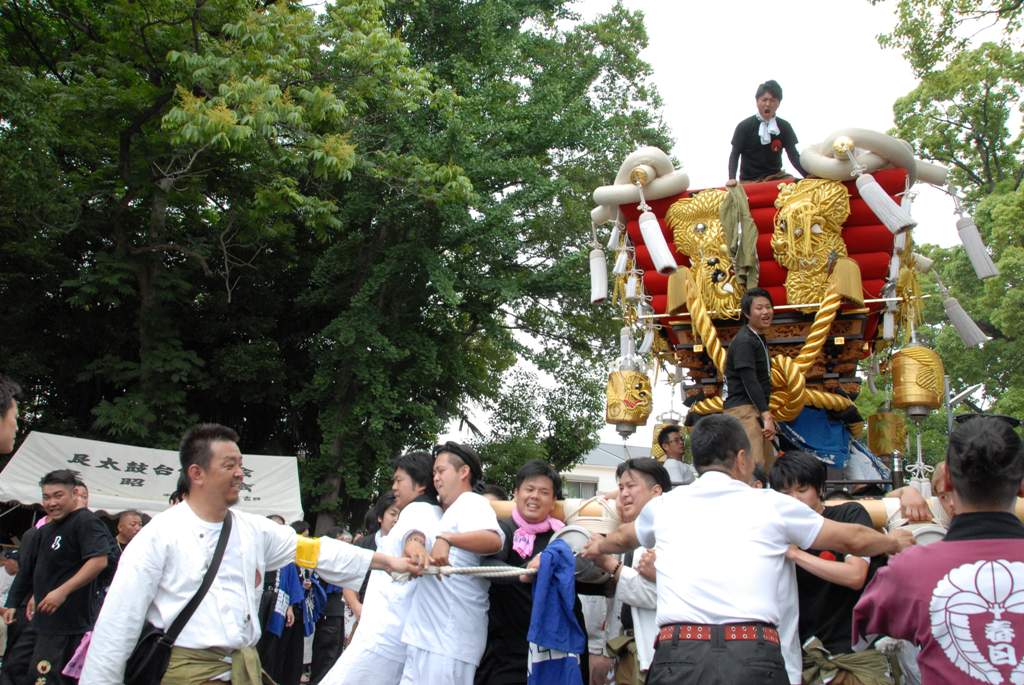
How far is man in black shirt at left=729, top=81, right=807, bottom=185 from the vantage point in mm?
7883

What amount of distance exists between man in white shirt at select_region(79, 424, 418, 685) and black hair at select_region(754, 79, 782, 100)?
5.26m

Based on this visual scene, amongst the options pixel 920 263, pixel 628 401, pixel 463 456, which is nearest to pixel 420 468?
pixel 463 456

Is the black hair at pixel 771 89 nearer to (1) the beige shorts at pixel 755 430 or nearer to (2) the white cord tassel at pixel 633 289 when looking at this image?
(2) the white cord tassel at pixel 633 289

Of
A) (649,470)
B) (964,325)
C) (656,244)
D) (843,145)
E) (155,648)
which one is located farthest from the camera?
(964,325)

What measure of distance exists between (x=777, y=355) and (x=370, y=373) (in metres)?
8.82

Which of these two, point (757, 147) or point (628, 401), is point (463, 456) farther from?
point (757, 147)

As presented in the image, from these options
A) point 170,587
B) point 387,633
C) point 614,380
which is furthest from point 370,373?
point 170,587

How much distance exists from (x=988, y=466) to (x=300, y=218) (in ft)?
50.0

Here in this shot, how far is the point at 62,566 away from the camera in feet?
20.9

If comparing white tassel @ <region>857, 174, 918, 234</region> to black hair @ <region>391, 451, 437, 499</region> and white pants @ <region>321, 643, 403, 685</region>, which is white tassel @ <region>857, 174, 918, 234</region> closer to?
black hair @ <region>391, 451, 437, 499</region>

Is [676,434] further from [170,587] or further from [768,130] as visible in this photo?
[170,587]

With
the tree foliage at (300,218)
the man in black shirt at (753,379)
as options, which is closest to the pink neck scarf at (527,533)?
the man in black shirt at (753,379)

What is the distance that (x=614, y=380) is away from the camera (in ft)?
27.8

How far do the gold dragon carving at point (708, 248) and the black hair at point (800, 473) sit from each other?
3455mm
